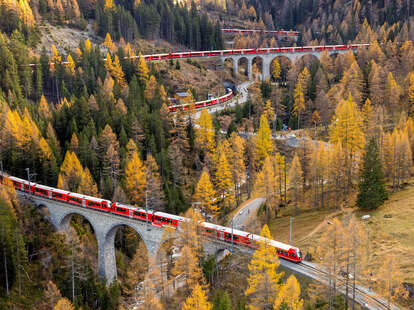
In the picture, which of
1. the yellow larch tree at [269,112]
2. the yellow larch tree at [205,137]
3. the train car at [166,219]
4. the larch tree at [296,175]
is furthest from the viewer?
the yellow larch tree at [269,112]

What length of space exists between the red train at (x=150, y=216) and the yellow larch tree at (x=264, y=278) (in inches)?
48.3

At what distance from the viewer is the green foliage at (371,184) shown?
2544 inches

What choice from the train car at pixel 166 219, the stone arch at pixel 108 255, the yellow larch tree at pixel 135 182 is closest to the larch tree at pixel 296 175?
the train car at pixel 166 219

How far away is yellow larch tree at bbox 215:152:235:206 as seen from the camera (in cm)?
7612

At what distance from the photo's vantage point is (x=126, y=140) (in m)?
85.7

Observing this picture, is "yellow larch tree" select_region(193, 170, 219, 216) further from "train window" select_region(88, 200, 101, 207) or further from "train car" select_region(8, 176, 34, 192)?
"train car" select_region(8, 176, 34, 192)

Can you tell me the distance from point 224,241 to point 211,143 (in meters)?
34.4

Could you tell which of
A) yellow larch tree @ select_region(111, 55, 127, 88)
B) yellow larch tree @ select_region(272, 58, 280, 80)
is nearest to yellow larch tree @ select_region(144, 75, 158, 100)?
yellow larch tree @ select_region(111, 55, 127, 88)

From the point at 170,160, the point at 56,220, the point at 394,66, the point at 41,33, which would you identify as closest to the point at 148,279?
the point at 56,220

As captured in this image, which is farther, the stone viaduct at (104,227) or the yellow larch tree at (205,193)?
the yellow larch tree at (205,193)

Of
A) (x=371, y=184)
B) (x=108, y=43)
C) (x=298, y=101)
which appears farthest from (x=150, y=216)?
(x=108, y=43)

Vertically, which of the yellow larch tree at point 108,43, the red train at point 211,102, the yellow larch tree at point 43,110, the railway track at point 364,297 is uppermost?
the yellow larch tree at point 108,43

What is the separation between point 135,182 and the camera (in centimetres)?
7519

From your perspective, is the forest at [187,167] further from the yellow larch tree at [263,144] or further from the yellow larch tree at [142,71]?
the yellow larch tree at [142,71]
